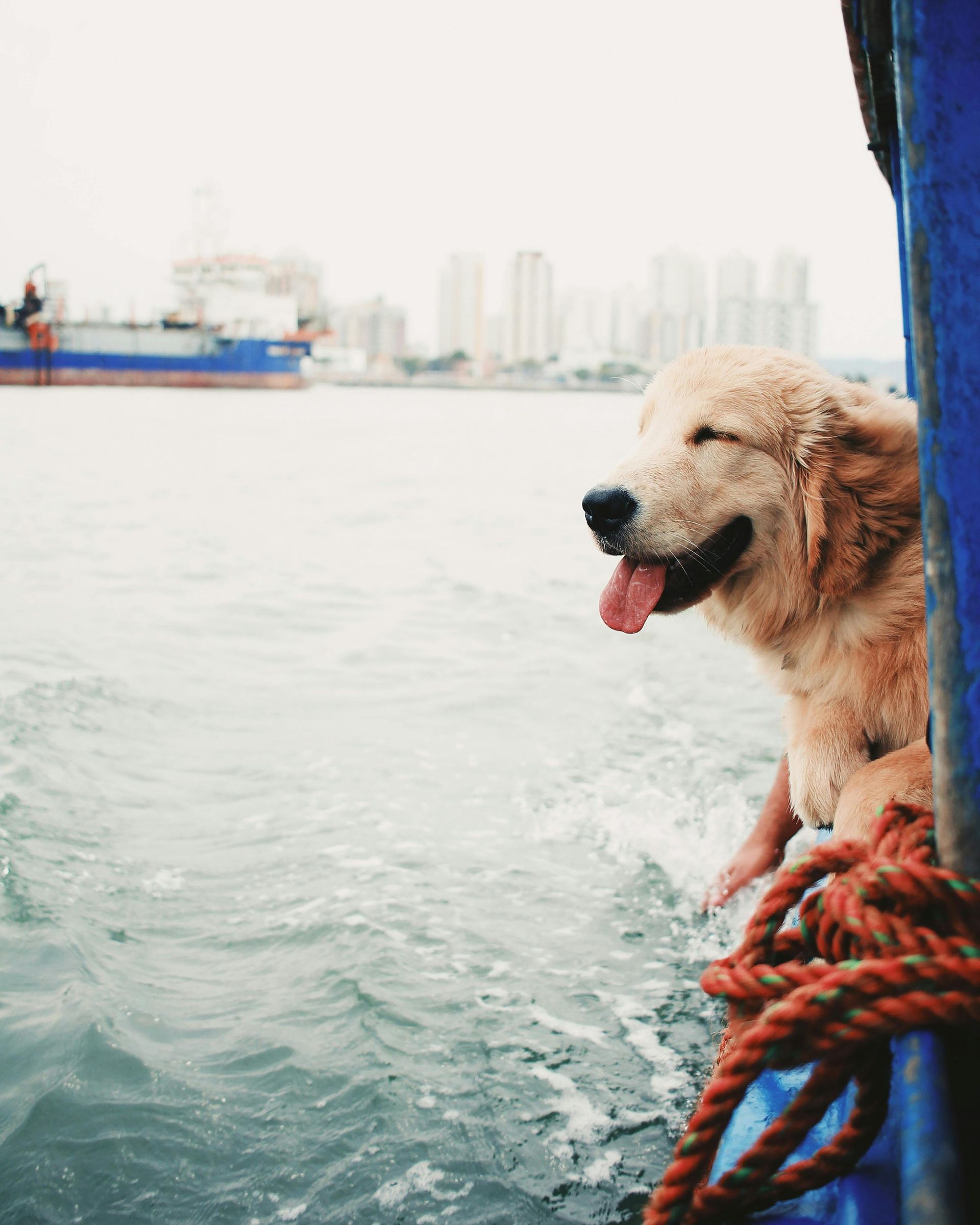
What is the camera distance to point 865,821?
76.6 inches

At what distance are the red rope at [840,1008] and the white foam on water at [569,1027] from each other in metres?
1.78

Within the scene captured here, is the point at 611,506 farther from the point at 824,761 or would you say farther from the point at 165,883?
the point at 165,883

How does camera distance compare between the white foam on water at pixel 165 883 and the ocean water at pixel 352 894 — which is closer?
the ocean water at pixel 352 894

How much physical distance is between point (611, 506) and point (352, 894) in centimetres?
226

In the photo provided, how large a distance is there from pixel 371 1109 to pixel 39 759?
338 cm

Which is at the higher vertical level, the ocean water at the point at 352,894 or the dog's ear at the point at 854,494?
the dog's ear at the point at 854,494

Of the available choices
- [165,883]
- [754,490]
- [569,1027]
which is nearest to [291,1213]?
[569,1027]

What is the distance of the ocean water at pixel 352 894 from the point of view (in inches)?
102

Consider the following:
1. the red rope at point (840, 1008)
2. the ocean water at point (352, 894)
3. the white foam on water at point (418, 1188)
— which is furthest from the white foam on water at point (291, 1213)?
the red rope at point (840, 1008)

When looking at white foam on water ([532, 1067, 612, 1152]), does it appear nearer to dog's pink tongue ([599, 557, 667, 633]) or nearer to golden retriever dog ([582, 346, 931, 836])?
golden retriever dog ([582, 346, 931, 836])

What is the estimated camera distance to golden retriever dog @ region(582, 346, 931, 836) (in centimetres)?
245

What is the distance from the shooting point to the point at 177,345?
67.1 m

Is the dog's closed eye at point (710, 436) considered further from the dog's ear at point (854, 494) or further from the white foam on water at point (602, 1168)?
the white foam on water at point (602, 1168)

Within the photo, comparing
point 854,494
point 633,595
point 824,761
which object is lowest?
point 824,761
